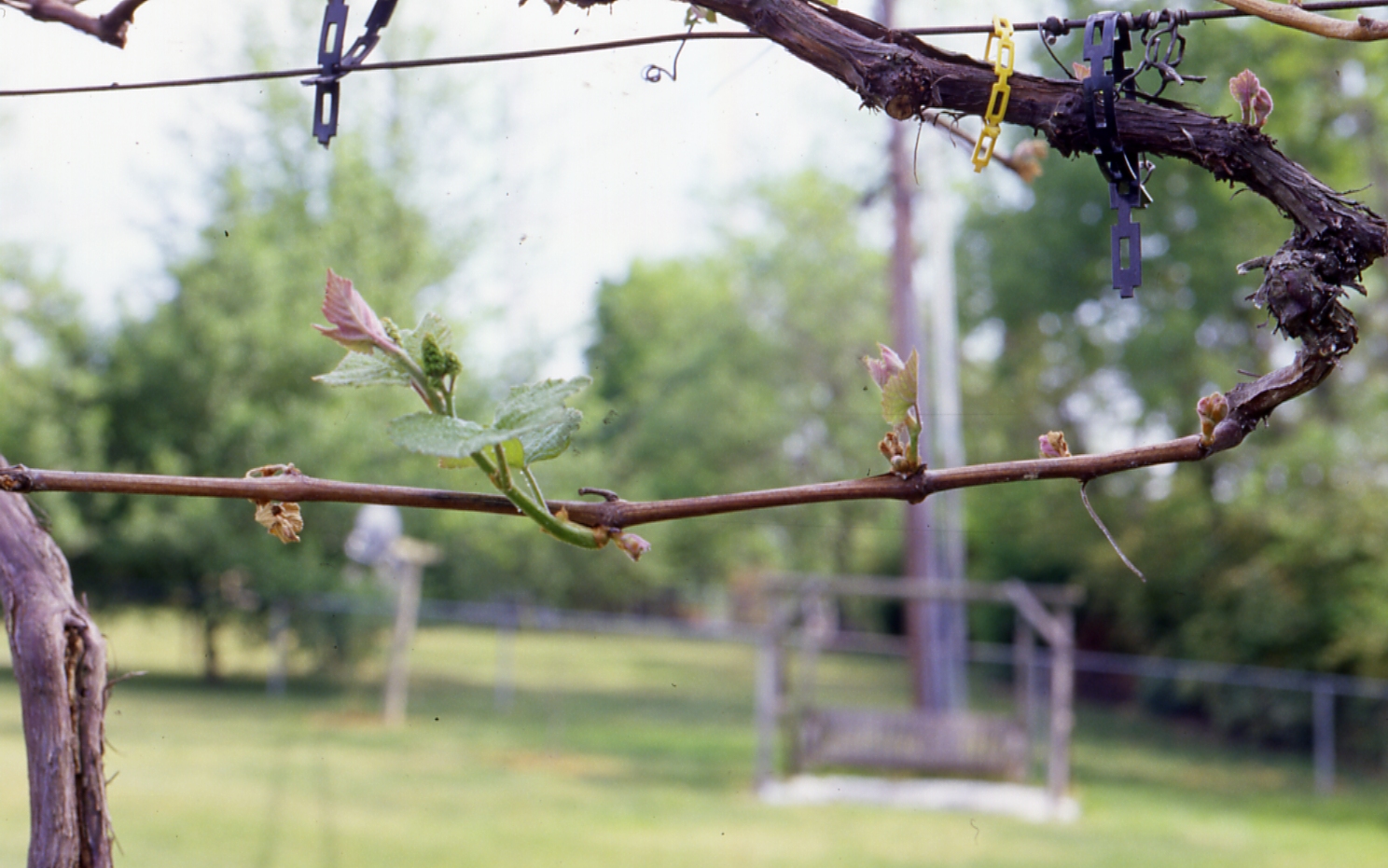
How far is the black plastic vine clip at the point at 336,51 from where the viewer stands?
1.09 m

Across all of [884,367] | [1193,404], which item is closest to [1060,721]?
[1193,404]

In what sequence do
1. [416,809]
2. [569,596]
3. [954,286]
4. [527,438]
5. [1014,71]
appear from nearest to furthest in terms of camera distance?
[527,438] < [1014,71] < [416,809] < [954,286] < [569,596]

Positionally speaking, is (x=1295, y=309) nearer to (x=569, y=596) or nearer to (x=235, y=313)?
(x=235, y=313)

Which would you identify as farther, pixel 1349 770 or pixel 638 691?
pixel 638 691

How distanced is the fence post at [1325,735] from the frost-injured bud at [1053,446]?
1205 cm

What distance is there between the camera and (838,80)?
3.08ft

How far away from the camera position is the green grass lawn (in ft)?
25.3

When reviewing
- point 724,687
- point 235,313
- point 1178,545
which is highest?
point 235,313

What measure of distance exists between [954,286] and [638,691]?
27.0ft

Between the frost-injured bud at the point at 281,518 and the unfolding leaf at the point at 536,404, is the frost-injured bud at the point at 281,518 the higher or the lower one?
the lower one

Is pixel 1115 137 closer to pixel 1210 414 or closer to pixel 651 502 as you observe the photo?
pixel 1210 414

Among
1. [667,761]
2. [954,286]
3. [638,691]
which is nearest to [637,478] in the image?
[638,691]

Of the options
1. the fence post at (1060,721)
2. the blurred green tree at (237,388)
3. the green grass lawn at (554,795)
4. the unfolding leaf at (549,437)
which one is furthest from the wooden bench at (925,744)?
the unfolding leaf at (549,437)

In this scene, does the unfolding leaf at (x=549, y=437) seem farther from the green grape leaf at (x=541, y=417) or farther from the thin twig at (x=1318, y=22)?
the thin twig at (x=1318, y=22)
